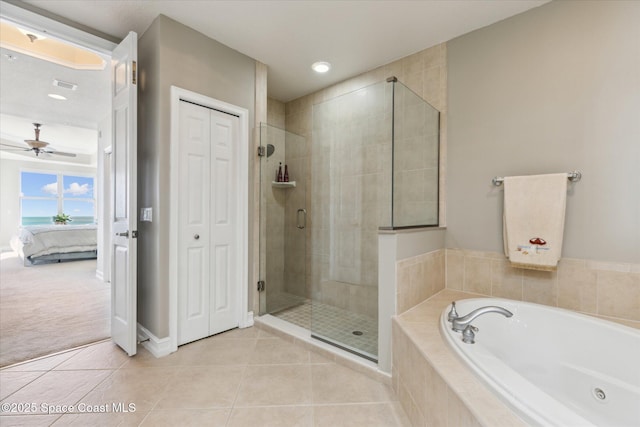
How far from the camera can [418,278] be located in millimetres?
2086

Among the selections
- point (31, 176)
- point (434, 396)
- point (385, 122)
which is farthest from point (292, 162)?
point (31, 176)

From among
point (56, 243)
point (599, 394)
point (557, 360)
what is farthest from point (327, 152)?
point (56, 243)

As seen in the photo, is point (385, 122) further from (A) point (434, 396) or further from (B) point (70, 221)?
(B) point (70, 221)

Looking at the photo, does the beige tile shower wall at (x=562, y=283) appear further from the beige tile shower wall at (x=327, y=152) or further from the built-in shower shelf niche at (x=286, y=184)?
the built-in shower shelf niche at (x=286, y=184)

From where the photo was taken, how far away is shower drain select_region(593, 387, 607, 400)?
1408mm

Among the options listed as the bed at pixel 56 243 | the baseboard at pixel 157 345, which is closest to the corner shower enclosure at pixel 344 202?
the baseboard at pixel 157 345

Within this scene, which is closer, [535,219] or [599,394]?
[599,394]

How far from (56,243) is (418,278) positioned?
290 inches

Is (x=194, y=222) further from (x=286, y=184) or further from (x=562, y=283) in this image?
(x=562, y=283)

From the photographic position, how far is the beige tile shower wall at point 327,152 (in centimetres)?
253

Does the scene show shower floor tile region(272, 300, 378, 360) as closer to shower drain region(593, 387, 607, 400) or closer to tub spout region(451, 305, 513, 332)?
tub spout region(451, 305, 513, 332)

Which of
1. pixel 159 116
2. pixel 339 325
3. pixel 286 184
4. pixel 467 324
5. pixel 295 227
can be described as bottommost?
pixel 339 325

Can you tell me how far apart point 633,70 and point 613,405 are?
189 cm

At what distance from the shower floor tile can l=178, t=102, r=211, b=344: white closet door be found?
806 mm
